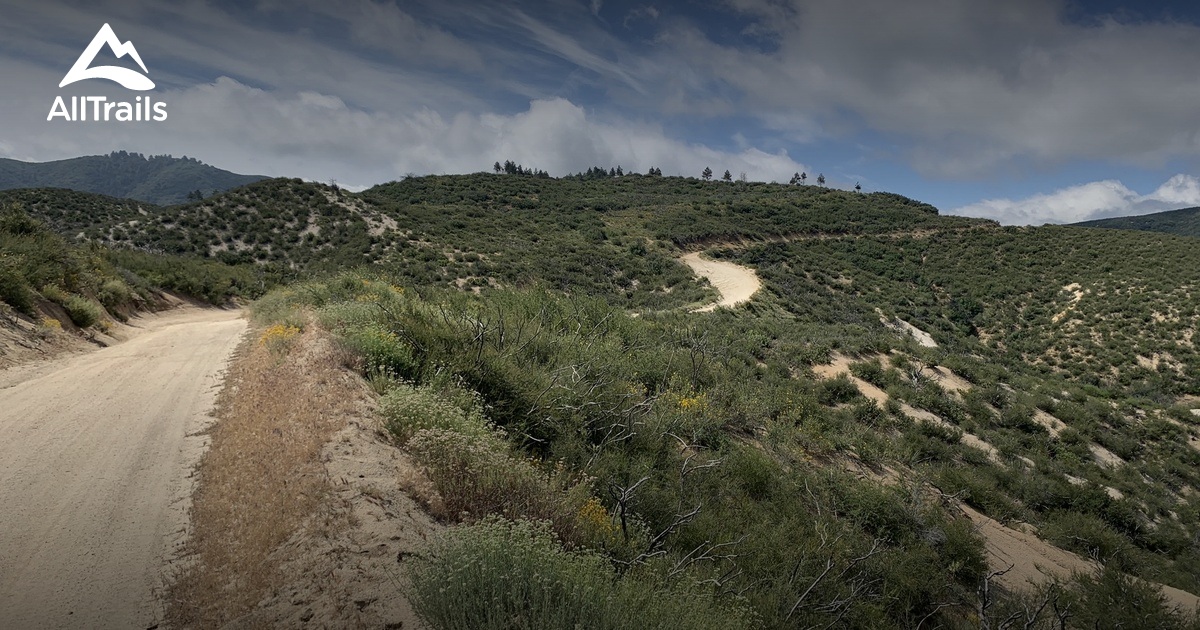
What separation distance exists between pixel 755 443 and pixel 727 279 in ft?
90.3

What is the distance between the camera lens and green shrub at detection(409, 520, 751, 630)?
9.98ft

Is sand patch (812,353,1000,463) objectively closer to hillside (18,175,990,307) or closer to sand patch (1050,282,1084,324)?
hillside (18,175,990,307)

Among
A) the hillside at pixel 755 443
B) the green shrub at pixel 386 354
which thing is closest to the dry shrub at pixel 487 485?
the hillside at pixel 755 443

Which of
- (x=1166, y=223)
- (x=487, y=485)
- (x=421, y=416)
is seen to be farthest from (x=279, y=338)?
(x=1166, y=223)

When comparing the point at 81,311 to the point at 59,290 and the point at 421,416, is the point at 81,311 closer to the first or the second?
the point at 59,290

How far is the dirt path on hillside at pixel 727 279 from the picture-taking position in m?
29.8

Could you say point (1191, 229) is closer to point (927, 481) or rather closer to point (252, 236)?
point (927, 481)

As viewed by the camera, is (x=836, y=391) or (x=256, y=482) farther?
(x=836, y=391)

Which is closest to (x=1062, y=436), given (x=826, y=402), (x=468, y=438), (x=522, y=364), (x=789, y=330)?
(x=826, y=402)

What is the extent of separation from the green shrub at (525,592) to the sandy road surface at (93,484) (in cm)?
212

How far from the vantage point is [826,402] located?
14102 mm

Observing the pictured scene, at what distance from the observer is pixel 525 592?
325 cm

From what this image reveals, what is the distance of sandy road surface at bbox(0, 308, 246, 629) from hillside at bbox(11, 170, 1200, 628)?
2021mm

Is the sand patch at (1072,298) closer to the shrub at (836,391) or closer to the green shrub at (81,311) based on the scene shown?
the shrub at (836,391)
